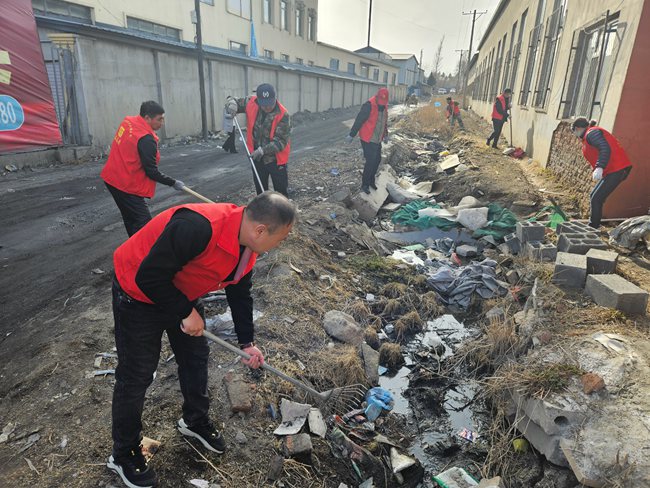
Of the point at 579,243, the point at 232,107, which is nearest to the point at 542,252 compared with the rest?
the point at 579,243

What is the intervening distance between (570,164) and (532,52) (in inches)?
244

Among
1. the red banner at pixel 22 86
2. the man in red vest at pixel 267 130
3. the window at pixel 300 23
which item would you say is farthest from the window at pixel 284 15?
the man in red vest at pixel 267 130

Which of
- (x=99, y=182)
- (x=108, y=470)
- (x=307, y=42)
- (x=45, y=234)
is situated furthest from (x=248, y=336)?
(x=307, y=42)

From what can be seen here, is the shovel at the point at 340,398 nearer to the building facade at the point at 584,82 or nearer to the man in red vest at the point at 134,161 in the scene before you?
the man in red vest at the point at 134,161

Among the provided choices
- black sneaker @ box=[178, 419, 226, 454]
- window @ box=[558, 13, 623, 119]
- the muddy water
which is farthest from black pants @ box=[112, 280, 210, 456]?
window @ box=[558, 13, 623, 119]

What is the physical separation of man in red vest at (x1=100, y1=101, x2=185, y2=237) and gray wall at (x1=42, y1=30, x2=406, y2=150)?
8.20 meters

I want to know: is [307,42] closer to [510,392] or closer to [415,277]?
[415,277]

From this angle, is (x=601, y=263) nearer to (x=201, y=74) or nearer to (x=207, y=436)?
(x=207, y=436)

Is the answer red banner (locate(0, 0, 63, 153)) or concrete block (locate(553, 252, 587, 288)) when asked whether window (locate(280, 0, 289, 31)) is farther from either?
concrete block (locate(553, 252, 587, 288))

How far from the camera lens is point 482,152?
39.3 ft

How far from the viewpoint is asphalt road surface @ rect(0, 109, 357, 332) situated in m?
4.12

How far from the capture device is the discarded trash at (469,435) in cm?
333

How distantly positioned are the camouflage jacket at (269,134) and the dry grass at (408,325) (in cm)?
271

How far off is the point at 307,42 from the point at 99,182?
91.3 ft
